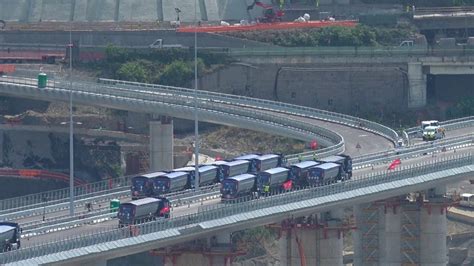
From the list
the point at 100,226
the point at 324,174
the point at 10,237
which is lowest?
the point at 324,174

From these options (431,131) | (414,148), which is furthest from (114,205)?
(431,131)

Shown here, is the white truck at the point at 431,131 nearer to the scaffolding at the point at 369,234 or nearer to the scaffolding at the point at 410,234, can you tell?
the scaffolding at the point at 369,234

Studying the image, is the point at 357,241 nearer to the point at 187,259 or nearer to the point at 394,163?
the point at 394,163

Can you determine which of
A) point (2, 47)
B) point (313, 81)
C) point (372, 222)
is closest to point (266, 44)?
point (313, 81)

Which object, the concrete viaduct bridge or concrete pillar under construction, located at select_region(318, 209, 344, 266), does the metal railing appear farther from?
concrete pillar under construction, located at select_region(318, 209, 344, 266)

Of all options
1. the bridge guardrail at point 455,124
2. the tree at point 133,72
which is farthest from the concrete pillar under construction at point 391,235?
the tree at point 133,72

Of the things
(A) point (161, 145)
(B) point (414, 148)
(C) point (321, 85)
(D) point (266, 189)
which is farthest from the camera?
(C) point (321, 85)

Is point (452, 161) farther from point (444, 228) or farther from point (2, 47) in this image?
point (2, 47)

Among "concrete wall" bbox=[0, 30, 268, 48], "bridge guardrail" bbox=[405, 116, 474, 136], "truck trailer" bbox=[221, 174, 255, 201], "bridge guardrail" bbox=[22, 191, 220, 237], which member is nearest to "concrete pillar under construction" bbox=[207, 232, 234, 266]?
"truck trailer" bbox=[221, 174, 255, 201]
